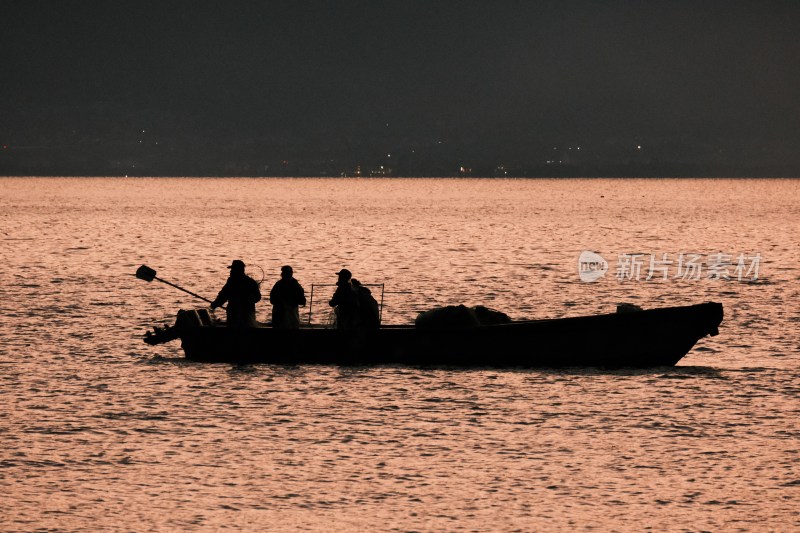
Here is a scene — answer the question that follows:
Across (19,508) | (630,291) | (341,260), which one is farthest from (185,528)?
(341,260)

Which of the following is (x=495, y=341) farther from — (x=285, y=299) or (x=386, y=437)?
(x=386, y=437)

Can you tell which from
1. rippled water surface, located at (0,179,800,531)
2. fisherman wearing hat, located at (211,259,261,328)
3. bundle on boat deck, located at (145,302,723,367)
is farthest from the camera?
fisherman wearing hat, located at (211,259,261,328)

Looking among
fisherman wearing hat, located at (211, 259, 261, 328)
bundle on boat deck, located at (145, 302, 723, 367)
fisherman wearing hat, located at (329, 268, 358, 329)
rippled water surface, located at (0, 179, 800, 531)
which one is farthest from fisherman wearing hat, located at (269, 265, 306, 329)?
rippled water surface, located at (0, 179, 800, 531)

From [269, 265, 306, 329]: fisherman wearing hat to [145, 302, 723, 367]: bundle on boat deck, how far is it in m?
0.27

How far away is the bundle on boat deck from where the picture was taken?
25.9 meters

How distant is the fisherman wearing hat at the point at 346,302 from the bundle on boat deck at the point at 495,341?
1.09ft

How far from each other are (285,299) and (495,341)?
4661 mm

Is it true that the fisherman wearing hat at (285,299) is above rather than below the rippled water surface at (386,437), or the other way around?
above

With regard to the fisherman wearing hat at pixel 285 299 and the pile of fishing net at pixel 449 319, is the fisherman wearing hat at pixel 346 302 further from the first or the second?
the pile of fishing net at pixel 449 319

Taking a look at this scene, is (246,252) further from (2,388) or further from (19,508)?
(19,508)

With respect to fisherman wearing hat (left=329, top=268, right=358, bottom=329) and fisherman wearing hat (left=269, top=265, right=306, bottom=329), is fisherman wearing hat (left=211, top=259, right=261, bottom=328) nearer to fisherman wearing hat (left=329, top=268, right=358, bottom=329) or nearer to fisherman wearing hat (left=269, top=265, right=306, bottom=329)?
fisherman wearing hat (left=269, top=265, right=306, bottom=329)

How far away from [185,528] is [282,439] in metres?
5.41

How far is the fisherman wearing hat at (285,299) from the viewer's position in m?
26.1

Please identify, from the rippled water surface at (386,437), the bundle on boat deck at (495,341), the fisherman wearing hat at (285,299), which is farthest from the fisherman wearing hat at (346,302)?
the rippled water surface at (386,437)
